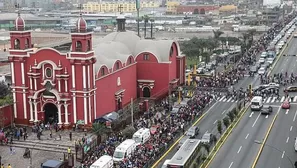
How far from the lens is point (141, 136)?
48531mm

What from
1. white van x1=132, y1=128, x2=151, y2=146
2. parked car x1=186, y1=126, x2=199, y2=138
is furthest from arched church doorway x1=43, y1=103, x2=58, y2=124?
parked car x1=186, y1=126, x2=199, y2=138

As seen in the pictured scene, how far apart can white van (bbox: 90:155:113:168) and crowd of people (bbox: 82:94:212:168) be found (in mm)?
1087

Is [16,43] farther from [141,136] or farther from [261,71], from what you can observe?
[261,71]

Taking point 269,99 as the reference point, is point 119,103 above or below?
above

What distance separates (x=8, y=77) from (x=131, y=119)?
126 feet

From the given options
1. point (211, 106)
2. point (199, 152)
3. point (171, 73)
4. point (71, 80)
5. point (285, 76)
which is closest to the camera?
point (199, 152)

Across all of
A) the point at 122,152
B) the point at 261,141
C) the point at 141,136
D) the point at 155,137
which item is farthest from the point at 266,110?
the point at 122,152

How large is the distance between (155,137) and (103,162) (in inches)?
398

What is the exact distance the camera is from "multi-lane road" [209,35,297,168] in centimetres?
4378

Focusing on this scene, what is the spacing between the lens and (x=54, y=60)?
5494cm

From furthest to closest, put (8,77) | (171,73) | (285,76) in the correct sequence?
(8,77)
(285,76)
(171,73)

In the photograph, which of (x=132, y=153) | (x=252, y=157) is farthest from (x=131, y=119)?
(x=252, y=157)

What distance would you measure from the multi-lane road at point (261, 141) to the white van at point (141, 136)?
309 inches

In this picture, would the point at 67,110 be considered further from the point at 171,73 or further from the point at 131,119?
the point at 171,73
